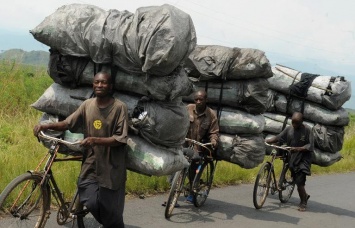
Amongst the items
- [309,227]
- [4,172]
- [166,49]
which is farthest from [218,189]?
[166,49]

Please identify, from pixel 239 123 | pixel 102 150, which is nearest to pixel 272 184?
pixel 239 123

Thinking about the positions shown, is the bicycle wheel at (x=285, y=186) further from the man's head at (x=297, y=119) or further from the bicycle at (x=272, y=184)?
the man's head at (x=297, y=119)

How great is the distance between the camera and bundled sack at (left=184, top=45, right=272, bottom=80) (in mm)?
7867

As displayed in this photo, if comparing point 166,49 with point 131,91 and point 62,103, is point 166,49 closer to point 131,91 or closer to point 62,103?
point 131,91

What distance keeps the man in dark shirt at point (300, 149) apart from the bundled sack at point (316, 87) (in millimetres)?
1925

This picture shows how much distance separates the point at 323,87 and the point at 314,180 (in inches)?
118

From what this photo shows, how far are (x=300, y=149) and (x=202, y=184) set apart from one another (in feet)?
6.50

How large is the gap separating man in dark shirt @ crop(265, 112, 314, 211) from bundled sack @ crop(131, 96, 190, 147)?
374 cm

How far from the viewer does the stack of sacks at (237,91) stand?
311 inches

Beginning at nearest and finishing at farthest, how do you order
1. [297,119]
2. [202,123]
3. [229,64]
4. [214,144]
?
[214,144]
[202,123]
[229,64]
[297,119]

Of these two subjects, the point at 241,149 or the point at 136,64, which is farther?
the point at 241,149

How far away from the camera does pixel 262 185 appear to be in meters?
8.70

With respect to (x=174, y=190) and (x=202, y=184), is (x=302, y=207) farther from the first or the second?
(x=174, y=190)

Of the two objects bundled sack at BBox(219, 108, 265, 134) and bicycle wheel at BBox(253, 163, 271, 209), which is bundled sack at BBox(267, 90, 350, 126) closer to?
bicycle wheel at BBox(253, 163, 271, 209)
